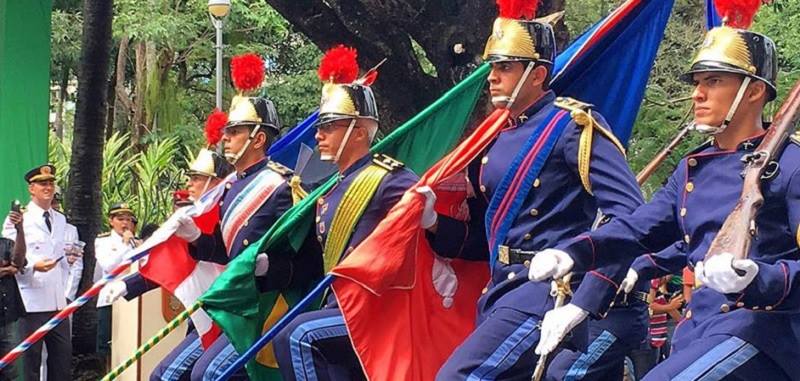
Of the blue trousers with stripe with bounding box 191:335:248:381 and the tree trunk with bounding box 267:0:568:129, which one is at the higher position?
the tree trunk with bounding box 267:0:568:129

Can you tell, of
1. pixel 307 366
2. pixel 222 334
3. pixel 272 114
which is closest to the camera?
pixel 307 366

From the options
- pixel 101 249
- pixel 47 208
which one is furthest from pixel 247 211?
pixel 101 249

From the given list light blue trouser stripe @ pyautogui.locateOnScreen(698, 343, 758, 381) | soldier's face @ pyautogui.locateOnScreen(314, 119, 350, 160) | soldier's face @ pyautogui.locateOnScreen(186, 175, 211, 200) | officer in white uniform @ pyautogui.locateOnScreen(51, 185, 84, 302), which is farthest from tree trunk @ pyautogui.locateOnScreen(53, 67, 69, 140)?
light blue trouser stripe @ pyautogui.locateOnScreen(698, 343, 758, 381)

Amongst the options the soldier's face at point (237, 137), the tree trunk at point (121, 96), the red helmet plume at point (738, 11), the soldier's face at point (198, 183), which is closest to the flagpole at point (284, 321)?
the soldier's face at point (237, 137)

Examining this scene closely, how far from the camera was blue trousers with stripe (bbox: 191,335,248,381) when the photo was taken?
6.29 m

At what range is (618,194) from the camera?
15.1ft

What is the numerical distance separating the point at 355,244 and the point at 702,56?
7.57ft

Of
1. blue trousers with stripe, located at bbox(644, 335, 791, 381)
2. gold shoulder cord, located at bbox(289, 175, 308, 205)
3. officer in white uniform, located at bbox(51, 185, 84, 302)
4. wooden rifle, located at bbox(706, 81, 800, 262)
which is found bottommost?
officer in white uniform, located at bbox(51, 185, 84, 302)

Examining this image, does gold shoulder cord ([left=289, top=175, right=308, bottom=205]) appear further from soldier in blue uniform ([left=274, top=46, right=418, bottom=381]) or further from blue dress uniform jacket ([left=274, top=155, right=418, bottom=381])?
blue dress uniform jacket ([left=274, top=155, right=418, bottom=381])

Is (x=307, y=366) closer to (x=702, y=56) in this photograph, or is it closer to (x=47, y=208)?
(x=702, y=56)

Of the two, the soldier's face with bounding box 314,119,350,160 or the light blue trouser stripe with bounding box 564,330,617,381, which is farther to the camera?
the soldier's face with bounding box 314,119,350,160

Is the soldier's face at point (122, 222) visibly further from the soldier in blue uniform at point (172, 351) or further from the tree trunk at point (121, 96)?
the tree trunk at point (121, 96)

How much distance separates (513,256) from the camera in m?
4.95

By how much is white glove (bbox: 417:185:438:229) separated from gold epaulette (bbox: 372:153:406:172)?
1.63 ft
